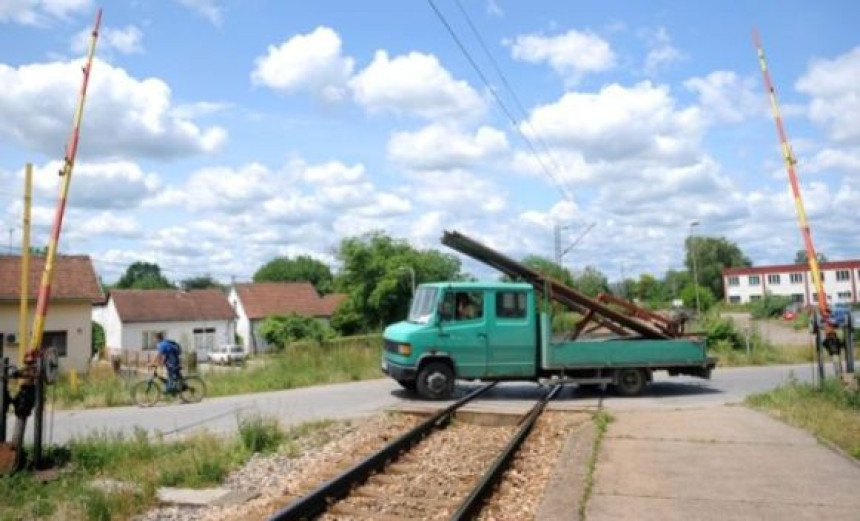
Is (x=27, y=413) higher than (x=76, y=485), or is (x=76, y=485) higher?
(x=27, y=413)

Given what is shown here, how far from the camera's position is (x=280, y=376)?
2025 cm

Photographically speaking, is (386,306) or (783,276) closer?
(386,306)

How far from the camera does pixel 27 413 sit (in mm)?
9031

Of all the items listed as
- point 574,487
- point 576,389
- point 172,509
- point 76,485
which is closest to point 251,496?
point 172,509

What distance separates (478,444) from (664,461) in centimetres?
269

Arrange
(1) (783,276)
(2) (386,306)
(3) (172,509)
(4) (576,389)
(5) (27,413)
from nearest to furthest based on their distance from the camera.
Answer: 1. (3) (172,509)
2. (5) (27,413)
3. (4) (576,389)
4. (2) (386,306)
5. (1) (783,276)

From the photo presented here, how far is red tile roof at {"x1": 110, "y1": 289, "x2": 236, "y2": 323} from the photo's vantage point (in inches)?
2483

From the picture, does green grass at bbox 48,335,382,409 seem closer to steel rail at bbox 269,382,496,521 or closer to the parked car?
steel rail at bbox 269,382,496,521

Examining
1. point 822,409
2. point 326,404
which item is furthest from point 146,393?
point 822,409

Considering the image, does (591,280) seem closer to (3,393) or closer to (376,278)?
(376,278)

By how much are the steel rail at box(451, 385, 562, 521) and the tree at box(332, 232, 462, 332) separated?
5368 cm

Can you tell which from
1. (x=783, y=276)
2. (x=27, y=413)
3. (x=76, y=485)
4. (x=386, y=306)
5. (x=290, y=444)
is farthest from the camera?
(x=783, y=276)

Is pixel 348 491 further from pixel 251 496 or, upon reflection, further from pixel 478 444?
pixel 478 444

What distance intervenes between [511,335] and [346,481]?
7489 millimetres
